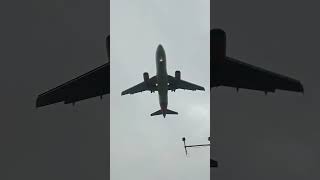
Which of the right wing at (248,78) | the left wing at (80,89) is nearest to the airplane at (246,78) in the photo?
the right wing at (248,78)

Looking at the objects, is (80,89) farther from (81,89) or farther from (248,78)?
(248,78)

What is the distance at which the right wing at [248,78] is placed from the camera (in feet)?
33.8

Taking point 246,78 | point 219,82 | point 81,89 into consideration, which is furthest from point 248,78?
point 81,89

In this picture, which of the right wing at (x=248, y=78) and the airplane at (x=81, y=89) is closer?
the right wing at (x=248, y=78)

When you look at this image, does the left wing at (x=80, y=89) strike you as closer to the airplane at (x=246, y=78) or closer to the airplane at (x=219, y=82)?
the airplane at (x=219, y=82)

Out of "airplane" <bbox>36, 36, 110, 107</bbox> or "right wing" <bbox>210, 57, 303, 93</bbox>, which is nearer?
"right wing" <bbox>210, 57, 303, 93</bbox>

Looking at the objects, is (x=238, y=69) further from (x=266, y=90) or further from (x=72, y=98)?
(x=72, y=98)

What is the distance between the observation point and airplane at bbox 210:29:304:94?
33.6 feet

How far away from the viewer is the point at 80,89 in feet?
35.9

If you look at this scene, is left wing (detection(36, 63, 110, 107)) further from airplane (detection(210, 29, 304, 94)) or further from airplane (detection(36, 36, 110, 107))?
airplane (detection(210, 29, 304, 94))

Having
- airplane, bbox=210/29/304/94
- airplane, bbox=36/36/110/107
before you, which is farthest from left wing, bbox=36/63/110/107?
airplane, bbox=210/29/304/94

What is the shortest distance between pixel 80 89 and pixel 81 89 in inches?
1.0

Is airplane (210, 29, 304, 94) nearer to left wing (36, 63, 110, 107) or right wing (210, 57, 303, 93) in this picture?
right wing (210, 57, 303, 93)

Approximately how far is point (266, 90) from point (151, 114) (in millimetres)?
4913
